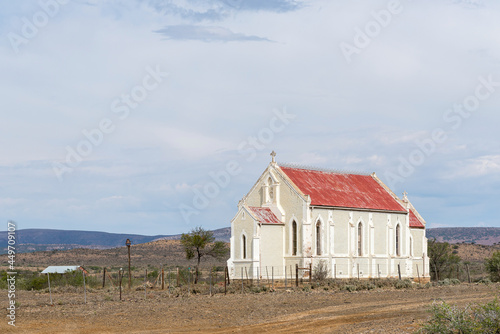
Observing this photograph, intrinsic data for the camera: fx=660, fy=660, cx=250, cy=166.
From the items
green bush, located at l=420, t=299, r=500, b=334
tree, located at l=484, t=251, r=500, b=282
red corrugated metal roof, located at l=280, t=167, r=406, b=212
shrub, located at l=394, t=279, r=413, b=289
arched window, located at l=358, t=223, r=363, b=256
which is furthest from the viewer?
tree, located at l=484, t=251, r=500, b=282

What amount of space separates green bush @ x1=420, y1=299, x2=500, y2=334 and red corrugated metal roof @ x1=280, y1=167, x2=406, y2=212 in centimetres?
2883

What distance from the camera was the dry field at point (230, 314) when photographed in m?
20.6

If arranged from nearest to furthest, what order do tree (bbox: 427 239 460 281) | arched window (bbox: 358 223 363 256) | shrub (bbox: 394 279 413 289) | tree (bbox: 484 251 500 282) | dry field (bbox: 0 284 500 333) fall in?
dry field (bbox: 0 284 500 333) < shrub (bbox: 394 279 413 289) < arched window (bbox: 358 223 363 256) < tree (bbox: 484 251 500 282) < tree (bbox: 427 239 460 281)

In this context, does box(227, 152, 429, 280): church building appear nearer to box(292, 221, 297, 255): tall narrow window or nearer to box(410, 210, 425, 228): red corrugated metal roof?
box(292, 221, 297, 255): tall narrow window

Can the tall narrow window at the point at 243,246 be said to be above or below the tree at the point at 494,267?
above

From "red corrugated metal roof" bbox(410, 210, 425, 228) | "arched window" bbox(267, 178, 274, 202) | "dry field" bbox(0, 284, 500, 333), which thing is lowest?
"dry field" bbox(0, 284, 500, 333)

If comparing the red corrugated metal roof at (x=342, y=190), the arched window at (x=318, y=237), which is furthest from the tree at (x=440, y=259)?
the arched window at (x=318, y=237)

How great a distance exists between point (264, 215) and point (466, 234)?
13988cm

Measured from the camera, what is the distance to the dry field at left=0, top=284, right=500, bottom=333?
20.6 metres

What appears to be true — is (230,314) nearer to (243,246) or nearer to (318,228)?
(243,246)

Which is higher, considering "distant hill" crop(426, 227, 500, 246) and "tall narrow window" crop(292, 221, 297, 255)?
"distant hill" crop(426, 227, 500, 246)

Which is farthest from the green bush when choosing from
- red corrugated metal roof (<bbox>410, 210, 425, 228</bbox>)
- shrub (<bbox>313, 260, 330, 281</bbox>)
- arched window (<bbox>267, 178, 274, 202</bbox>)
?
red corrugated metal roof (<bbox>410, 210, 425, 228</bbox>)

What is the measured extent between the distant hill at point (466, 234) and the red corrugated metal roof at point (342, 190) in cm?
11501

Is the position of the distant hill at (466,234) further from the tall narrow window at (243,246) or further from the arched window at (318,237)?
the tall narrow window at (243,246)
